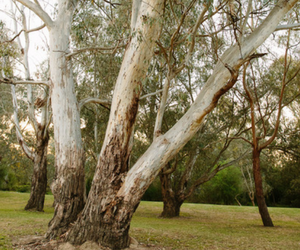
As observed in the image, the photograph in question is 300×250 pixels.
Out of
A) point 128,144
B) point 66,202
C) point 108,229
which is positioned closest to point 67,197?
point 66,202

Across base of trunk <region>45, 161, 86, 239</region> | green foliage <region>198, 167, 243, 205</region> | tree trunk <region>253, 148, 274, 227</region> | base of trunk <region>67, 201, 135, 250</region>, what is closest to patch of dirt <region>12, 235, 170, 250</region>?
base of trunk <region>67, 201, 135, 250</region>

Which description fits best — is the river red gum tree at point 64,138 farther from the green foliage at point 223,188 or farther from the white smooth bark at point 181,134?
the green foliage at point 223,188

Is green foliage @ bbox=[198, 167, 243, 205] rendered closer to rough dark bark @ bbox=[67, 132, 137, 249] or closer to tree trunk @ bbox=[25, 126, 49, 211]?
tree trunk @ bbox=[25, 126, 49, 211]

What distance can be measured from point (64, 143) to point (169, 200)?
639 cm

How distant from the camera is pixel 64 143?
5.33m

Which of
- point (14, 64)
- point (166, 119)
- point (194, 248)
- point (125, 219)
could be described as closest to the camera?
point (125, 219)

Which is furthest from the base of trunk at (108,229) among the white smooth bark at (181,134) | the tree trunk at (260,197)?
the tree trunk at (260,197)

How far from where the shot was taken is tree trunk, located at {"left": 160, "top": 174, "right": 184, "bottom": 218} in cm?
1076

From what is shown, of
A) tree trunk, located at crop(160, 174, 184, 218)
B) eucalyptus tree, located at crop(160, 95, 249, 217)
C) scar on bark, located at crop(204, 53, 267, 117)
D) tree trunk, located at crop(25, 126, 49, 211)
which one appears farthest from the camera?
tree trunk, located at crop(160, 174, 184, 218)

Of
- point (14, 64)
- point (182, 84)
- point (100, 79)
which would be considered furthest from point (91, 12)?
point (14, 64)

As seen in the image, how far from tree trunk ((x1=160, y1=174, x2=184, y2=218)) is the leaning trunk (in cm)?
574

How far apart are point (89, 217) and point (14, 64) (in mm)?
8888

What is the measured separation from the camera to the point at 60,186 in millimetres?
5152

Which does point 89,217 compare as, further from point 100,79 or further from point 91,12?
point 100,79
